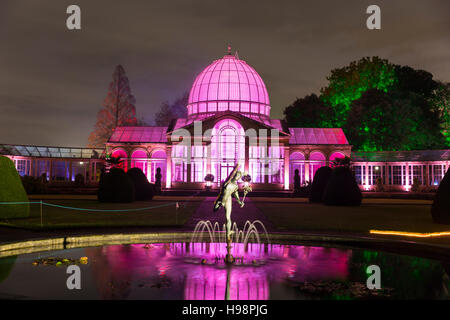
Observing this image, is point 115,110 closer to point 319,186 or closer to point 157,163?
point 157,163

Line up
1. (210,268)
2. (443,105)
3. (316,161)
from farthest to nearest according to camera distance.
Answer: (443,105)
(316,161)
(210,268)

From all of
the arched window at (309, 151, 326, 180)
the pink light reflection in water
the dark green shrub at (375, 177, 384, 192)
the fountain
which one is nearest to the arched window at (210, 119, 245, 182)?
the arched window at (309, 151, 326, 180)

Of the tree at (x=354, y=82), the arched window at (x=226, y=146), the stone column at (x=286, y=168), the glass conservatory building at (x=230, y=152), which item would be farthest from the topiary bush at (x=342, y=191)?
the tree at (x=354, y=82)

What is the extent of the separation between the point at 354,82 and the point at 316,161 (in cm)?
1888

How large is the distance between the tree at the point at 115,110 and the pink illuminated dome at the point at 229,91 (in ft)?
49.3

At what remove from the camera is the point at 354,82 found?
7244 cm

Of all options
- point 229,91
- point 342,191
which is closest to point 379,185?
point 229,91

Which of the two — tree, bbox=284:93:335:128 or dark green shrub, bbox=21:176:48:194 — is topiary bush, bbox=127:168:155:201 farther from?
tree, bbox=284:93:335:128

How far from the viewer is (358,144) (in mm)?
68688

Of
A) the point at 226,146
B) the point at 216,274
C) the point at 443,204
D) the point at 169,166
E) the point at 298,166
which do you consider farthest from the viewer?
the point at 298,166

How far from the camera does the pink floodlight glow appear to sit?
6731 cm

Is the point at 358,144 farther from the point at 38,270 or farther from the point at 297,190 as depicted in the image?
the point at 38,270

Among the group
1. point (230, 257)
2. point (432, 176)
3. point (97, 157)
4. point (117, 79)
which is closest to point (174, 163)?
point (97, 157)
